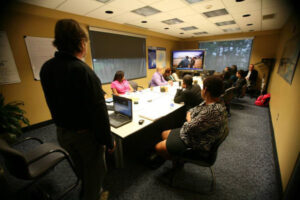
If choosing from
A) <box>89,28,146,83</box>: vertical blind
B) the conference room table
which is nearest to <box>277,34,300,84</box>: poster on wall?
the conference room table

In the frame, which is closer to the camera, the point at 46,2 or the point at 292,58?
the point at 292,58

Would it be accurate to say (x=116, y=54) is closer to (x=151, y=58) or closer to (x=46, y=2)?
(x=151, y=58)

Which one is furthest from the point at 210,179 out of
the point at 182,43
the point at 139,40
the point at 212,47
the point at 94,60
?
the point at 182,43

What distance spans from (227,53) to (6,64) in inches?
294

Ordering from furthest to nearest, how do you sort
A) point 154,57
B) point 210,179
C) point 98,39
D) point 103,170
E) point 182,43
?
point 182,43
point 154,57
point 98,39
point 210,179
point 103,170

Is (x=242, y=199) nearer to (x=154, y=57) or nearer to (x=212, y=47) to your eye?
(x=154, y=57)

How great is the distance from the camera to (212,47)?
20.7 feet

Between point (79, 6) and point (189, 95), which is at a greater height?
point (79, 6)

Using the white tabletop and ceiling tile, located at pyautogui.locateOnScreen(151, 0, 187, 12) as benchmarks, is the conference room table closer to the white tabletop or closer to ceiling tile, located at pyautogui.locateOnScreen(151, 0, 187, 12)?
the white tabletop

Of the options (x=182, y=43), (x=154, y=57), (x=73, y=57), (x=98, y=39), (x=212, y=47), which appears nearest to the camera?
(x=73, y=57)

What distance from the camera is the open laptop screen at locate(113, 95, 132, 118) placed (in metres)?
1.54

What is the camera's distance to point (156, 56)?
5.84m

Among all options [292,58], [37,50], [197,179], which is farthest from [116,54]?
[292,58]

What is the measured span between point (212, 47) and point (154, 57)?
304cm
